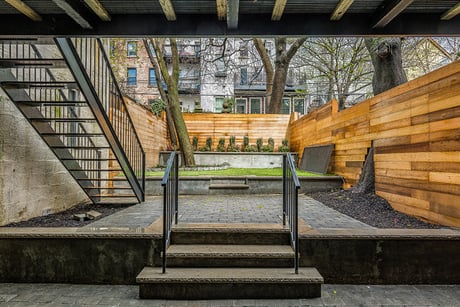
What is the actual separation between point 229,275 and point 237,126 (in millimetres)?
9624

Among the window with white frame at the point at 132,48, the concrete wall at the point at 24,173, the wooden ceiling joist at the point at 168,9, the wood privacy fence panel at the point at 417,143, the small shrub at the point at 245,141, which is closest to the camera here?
the wooden ceiling joist at the point at 168,9

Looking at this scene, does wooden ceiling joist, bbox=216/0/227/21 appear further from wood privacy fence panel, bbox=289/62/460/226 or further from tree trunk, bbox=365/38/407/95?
tree trunk, bbox=365/38/407/95

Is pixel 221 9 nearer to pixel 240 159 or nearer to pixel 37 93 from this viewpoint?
pixel 37 93

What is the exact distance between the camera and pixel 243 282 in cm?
279

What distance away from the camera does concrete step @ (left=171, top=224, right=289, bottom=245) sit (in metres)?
3.41

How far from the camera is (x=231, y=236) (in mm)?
3414

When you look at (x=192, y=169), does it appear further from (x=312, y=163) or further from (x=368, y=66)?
(x=368, y=66)

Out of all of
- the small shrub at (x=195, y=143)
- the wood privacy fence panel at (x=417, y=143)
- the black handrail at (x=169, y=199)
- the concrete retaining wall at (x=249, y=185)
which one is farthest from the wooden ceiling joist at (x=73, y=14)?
the small shrub at (x=195, y=143)

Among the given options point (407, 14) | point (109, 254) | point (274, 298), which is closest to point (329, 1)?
point (407, 14)

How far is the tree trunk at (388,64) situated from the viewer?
5531mm

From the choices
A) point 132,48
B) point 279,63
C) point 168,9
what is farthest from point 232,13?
point 132,48

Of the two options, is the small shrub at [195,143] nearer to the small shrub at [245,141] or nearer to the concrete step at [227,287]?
the small shrub at [245,141]

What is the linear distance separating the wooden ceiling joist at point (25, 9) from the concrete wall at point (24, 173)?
4.78ft

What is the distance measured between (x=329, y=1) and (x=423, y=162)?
2515 mm
